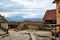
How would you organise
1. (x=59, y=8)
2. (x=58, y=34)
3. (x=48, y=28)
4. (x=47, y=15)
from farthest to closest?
(x=47, y=15) → (x=48, y=28) → (x=59, y=8) → (x=58, y=34)

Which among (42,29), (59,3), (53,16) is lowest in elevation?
(42,29)

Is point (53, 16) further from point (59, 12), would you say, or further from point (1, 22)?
point (59, 12)

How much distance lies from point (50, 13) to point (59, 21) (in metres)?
11.4

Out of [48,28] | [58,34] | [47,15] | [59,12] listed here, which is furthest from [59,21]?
[47,15]

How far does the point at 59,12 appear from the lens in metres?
16.5

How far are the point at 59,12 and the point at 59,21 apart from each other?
1046 millimetres

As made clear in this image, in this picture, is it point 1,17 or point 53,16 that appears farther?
point 1,17

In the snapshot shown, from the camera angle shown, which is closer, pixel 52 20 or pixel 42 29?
pixel 42 29

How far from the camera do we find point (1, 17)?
29.2 metres

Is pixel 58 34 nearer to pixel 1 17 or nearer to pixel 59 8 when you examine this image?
pixel 59 8

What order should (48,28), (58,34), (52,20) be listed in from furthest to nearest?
(52,20), (48,28), (58,34)

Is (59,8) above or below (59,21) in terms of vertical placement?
above

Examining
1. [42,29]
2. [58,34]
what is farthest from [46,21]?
[58,34]

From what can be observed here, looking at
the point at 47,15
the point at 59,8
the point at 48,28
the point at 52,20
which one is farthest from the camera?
the point at 47,15
